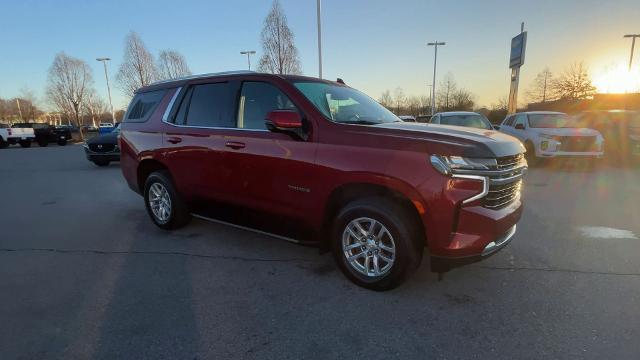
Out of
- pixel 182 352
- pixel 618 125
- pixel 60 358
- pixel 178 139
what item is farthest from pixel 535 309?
pixel 618 125

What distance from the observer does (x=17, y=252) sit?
4492 mm

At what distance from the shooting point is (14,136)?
26.0 metres

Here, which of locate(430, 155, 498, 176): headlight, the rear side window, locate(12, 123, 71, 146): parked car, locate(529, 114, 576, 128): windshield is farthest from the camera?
locate(12, 123, 71, 146): parked car

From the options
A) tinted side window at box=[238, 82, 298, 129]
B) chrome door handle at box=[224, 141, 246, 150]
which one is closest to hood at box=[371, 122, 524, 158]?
tinted side window at box=[238, 82, 298, 129]

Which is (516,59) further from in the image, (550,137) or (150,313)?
(150,313)

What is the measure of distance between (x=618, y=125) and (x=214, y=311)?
13726mm

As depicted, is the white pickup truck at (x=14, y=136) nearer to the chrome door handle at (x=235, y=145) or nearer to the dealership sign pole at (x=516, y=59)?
the chrome door handle at (x=235, y=145)

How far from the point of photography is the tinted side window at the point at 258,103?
384 centimetres

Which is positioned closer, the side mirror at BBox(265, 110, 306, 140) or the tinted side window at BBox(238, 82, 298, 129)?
the side mirror at BBox(265, 110, 306, 140)

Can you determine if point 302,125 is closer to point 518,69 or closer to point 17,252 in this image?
point 17,252

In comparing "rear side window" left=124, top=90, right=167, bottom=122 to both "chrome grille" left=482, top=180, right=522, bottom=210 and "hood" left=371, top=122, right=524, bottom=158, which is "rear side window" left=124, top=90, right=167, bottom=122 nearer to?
"hood" left=371, top=122, right=524, bottom=158

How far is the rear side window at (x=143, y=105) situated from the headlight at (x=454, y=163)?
3805mm

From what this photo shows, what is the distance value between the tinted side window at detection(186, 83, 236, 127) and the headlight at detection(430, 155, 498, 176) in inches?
88.8

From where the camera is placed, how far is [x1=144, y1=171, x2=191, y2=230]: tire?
193 inches
